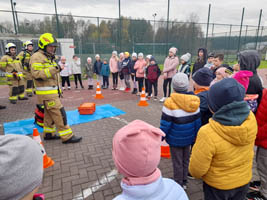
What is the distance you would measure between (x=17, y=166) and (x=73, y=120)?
523 centimetres

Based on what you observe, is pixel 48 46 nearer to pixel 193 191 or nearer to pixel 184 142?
pixel 184 142

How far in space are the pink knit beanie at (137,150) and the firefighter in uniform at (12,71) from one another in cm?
837

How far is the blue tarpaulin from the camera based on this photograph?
526cm

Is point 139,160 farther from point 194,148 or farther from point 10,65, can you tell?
point 10,65

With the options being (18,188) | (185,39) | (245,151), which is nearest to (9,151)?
(18,188)

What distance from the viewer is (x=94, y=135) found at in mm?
4949

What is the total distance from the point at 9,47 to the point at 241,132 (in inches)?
351

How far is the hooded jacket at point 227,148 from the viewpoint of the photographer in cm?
165

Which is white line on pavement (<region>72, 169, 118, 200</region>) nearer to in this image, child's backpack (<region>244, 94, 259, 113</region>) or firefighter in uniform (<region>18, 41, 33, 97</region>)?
child's backpack (<region>244, 94, 259, 113</region>)

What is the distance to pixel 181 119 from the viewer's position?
259cm

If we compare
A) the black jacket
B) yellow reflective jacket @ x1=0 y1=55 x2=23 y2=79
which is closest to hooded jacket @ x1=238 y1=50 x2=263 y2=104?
the black jacket

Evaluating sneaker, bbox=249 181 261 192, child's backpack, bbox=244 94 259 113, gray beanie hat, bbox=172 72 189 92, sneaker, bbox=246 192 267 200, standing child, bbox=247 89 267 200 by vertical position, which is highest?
gray beanie hat, bbox=172 72 189 92

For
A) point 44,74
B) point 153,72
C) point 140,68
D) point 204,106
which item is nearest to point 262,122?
point 204,106

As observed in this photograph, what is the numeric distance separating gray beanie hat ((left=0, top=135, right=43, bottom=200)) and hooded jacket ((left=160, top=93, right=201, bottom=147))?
1922mm
